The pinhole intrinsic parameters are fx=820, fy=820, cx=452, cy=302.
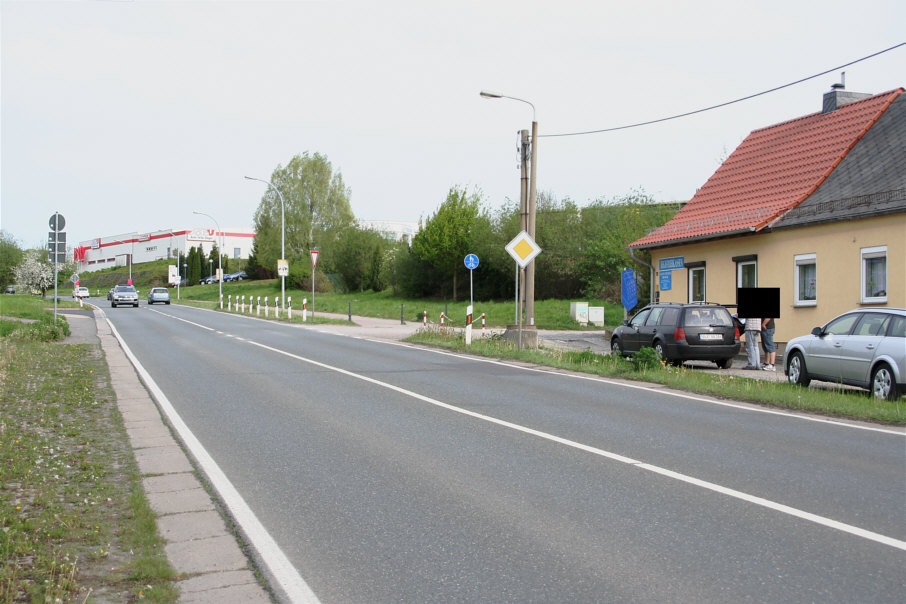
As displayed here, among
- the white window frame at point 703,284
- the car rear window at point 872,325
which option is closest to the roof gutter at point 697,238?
the white window frame at point 703,284

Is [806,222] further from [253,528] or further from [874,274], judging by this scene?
[253,528]

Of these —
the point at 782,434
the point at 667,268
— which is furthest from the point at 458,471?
the point at 667,268

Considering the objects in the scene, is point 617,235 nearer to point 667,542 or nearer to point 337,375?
point 337,375

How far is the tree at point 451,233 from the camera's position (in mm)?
55906

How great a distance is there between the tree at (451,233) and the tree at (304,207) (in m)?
23.1

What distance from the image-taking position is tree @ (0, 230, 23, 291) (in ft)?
300

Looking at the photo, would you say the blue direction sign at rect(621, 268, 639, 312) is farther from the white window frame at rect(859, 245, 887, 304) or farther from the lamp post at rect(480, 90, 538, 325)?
the white window frame at rect(859, 245, 887, 304)

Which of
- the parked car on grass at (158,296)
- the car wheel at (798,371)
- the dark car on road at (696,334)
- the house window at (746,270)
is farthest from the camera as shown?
the parked car on grass at (158,296)

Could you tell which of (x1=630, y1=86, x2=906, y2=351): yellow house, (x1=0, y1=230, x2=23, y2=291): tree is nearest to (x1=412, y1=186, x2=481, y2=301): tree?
(x1=630, y1=86, x2=906, y2=351): yellow house

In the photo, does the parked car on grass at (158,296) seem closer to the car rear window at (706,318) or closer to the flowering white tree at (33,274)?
the flowering white tree at (33,274)

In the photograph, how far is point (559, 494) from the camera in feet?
20.3

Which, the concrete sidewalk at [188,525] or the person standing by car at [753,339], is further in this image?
the person standing by car at [753,339]

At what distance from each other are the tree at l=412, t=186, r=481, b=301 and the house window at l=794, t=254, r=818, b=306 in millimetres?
34812

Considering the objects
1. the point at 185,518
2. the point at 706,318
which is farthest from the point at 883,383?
the point at 185,518
